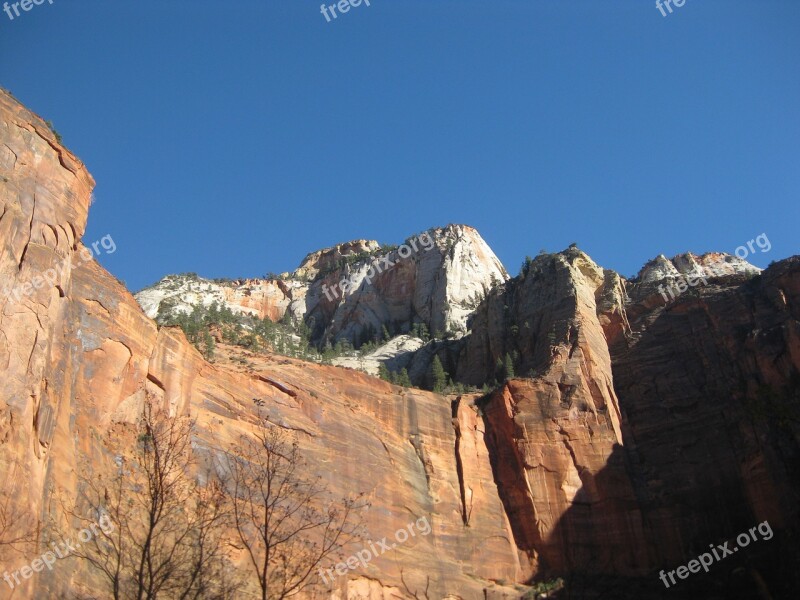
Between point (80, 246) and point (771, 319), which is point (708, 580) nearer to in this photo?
point (771, 319)

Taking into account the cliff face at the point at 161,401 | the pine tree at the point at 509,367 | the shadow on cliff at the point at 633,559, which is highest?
the pine tree at the point at 509,367

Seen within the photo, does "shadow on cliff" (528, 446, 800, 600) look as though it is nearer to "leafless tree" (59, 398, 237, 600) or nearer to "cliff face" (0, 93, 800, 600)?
"cliff face" (0, 93, 800, 600)

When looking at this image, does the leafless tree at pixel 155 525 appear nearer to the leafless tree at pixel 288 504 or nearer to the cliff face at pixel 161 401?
the cliff face at pixel 161 401

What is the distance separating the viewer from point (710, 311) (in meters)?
58.0

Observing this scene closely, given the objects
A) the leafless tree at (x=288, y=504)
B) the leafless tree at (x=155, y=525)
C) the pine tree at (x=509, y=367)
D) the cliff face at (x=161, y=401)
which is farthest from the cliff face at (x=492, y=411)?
the pine tree at (x=509, y=367)

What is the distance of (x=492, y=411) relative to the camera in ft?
167

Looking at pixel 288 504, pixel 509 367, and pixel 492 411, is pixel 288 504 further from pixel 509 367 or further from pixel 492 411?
pixel 509 367

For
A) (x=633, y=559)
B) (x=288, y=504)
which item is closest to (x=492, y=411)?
(x=633, y=559)

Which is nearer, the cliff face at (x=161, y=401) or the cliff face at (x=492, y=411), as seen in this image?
the cliff face at (x=161, y=401)

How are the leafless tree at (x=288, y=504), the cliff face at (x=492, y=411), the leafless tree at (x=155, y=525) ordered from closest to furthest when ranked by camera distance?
1. the leafless tree at (x=155, y=525)
2. the cliff face at (x=492, y=411)
3. the leafless tree at (x=288, y=504)

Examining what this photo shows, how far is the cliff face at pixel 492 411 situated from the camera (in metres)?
26.9

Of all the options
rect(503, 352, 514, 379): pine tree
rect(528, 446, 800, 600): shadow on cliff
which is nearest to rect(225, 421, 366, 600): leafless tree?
rect(528, 446, 800, 600): shadow on cliff

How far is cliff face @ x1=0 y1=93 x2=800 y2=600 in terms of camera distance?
26.9 meters

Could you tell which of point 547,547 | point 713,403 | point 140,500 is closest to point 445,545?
point 547,547
